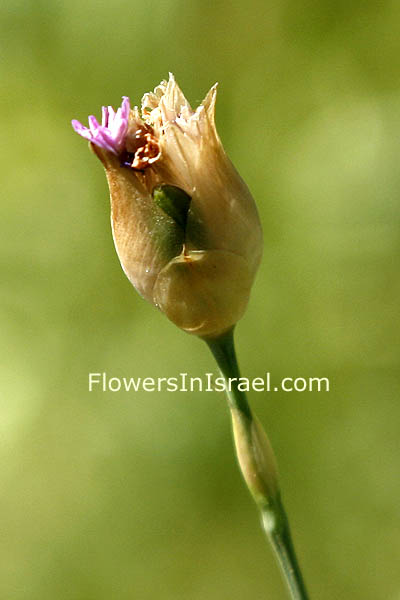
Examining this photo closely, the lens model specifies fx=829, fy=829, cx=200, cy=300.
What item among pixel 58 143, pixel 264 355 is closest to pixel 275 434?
pixel 264 355

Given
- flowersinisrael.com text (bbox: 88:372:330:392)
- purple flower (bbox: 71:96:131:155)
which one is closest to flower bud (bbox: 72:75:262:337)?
purple flower (bbox: 71:96:131:155)

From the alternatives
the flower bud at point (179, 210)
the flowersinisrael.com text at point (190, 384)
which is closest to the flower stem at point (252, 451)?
the flower bud at point (179, 210)

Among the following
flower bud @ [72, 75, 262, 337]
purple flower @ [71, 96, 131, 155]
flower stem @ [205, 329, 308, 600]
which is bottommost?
flower stem @ [205, 329, 308, 600]

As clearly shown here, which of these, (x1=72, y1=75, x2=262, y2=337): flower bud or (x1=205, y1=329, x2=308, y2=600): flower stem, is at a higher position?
(x1=72, y1=75, x2=262, y2=337): flower bud

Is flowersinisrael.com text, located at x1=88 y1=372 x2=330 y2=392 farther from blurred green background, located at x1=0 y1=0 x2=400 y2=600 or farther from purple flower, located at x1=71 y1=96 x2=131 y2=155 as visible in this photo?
purple flower, located at x1=71 y1=96 x2=131 y2=155

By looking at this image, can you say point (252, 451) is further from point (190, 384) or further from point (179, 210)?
point (190, 384)

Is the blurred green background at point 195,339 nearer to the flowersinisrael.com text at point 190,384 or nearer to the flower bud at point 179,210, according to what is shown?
the flowersinisrael.com text at point 190,384
